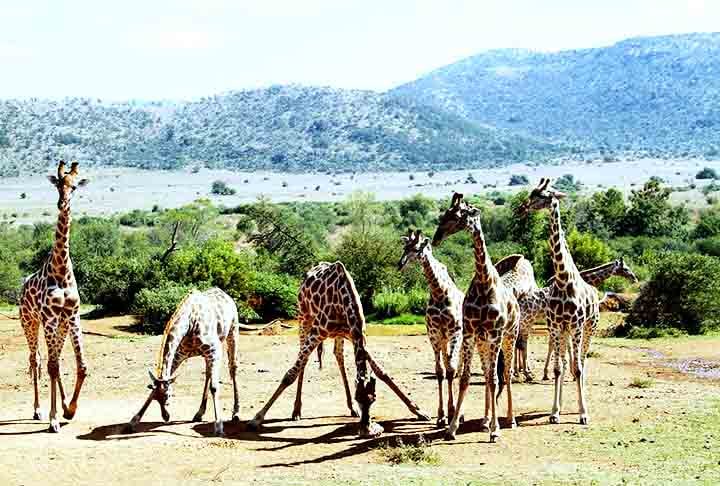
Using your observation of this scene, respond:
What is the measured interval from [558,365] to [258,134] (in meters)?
153

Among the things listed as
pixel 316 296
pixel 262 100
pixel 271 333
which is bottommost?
pixel 271 333

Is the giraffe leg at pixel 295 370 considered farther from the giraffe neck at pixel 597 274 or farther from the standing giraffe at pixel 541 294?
the giraffe neck at pixel 597 274

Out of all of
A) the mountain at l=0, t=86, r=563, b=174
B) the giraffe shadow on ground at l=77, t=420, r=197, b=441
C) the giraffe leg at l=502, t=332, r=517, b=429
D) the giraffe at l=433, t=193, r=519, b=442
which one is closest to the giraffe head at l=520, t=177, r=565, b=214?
the giraffe at l=433, t=193, r=519, b=442

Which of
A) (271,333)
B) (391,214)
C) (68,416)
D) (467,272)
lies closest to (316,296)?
(68,416)

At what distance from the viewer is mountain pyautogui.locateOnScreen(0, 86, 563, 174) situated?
148 m

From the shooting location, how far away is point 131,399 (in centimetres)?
1808

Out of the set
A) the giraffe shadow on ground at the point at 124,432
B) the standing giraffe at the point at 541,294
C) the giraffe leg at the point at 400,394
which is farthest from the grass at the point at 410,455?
the standing giraffe at the point at 541,294

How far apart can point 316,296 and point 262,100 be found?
169008 mm

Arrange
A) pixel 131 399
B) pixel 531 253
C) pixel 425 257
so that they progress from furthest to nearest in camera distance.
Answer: pixel 531 253, pixel 131 399, pixel 425 257

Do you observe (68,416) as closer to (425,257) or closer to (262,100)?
(425,257)

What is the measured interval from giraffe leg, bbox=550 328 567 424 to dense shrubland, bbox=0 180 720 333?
8.48 metres

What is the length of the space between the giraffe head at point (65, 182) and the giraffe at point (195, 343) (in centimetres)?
255

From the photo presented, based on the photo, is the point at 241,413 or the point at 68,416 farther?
the point at 241,413

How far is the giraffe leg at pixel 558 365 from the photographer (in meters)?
15.5
